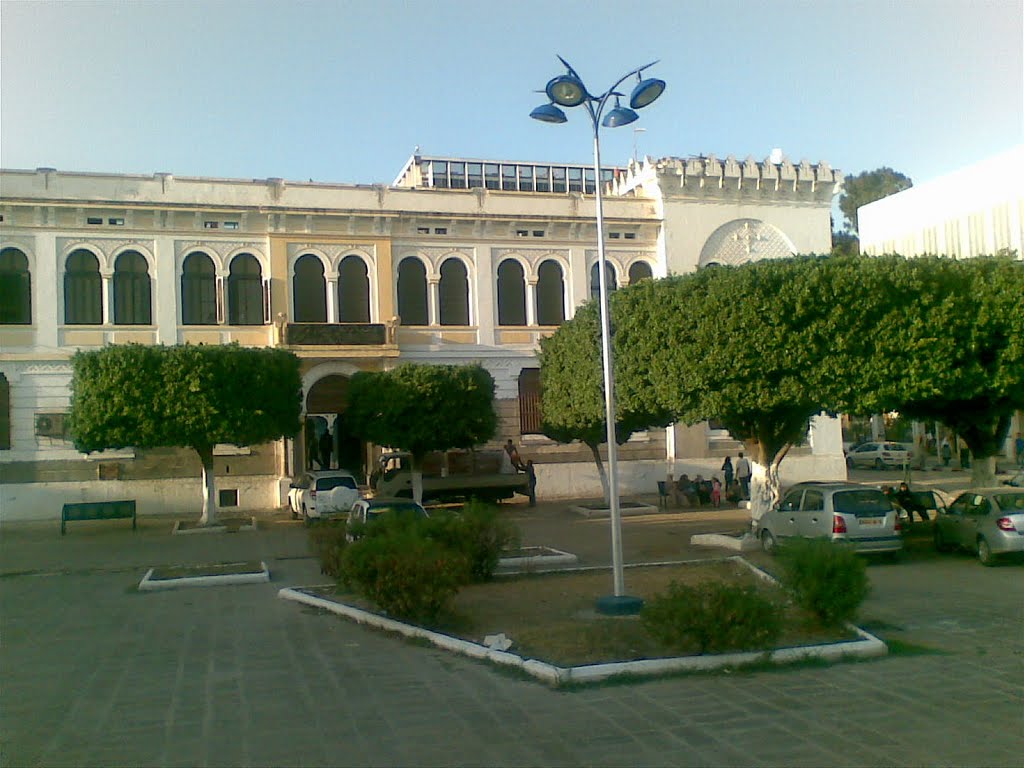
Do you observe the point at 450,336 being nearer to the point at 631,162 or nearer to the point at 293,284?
the point at 293,284

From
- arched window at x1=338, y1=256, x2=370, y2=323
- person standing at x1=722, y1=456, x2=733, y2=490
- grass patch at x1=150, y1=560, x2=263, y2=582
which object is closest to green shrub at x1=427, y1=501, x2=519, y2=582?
grass patch at x1=150, y1=560, x2=263, y2=582

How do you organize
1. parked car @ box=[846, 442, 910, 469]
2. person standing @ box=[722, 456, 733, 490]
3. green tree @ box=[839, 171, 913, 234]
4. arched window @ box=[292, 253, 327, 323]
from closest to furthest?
1. person standing @ box=[722, 456, 733, 490]
2. arched window @ box=[292, 253, 327, 323]
3. parked car @ box=[846, 442, 910, 469]
4. green tree @ box=[839, 171, 913, 234]

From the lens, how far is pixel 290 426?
2756 cm

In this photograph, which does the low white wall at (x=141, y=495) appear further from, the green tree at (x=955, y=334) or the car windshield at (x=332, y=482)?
the green tree at (x=955, y=334)

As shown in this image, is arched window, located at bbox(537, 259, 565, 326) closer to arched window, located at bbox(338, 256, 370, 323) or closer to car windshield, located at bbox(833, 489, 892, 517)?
arched window, located at bbox(338, 256, 370, 323)

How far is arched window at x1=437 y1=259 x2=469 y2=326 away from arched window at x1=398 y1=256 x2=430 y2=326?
666mm

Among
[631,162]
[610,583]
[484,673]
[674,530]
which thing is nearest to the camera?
[484,673]

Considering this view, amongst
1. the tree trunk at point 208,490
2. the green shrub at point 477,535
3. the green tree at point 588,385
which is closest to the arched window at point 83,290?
the tree trunk at point 208,490

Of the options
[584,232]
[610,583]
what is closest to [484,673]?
[610,583]

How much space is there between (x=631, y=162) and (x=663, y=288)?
64.3 ft

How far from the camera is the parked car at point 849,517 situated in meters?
16.7

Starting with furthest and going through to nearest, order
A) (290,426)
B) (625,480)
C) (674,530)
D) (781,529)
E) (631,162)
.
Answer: (631,162) → (625,480) → (290,426) → (674,530) → (781,529)

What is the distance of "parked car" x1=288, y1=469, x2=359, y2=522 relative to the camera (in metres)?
26.3

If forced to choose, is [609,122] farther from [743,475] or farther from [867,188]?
[867,188]
